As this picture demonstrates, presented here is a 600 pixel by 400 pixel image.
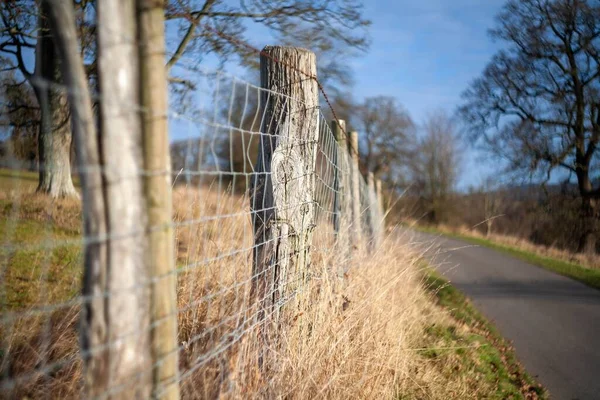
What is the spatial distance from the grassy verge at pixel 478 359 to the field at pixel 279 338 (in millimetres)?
17

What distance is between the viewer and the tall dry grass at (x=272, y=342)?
2.40 meters

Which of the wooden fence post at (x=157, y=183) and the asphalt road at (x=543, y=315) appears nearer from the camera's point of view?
the wooden fence post at (x=157, y=183)

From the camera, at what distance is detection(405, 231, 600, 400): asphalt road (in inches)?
188

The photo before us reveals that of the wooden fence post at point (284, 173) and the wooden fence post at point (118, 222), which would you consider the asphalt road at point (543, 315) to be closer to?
the wooden fence post at point (284, 173)

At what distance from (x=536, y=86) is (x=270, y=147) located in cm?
2152

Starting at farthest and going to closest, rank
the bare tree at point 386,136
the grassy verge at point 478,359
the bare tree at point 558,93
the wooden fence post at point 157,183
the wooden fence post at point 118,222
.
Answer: the bare tree at point 386,136 < the bare tree at point 558,93 < the grassy verge at point 478,359 < the wooden fence post at point 157,183 < the wooden fence post at point 118,222

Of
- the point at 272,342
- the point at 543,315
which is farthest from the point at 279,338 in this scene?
the point at 543,315

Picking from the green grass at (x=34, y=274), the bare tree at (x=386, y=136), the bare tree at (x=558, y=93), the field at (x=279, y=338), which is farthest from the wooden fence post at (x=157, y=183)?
the bare tree at (x=386, y=136)

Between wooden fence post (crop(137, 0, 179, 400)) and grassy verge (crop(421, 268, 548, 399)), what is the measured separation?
2.69m

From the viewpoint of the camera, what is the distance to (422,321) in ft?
16.0

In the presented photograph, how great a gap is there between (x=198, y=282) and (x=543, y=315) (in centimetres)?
549

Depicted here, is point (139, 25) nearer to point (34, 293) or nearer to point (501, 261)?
point (34, 293)

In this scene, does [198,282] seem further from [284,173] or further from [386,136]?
[386,136]

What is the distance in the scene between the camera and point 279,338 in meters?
2.85
